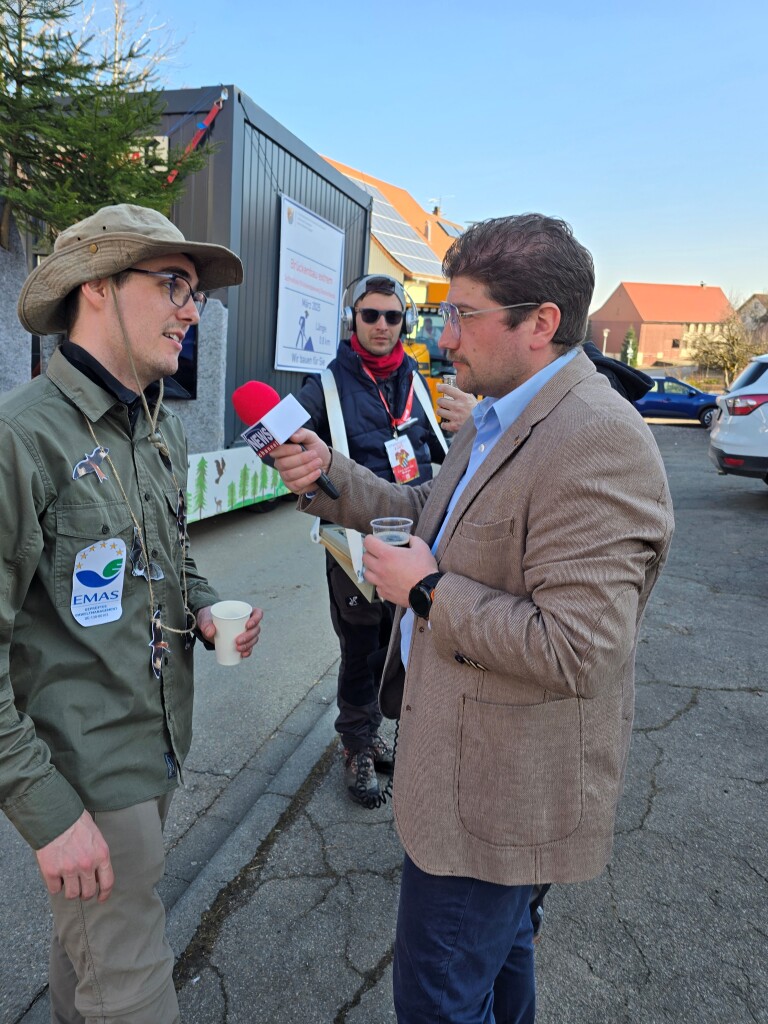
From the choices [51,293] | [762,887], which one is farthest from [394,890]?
[51,293]

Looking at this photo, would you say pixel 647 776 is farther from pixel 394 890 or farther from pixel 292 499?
pixel 292 499

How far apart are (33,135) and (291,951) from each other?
5989mm

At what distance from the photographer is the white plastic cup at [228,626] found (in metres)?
1.86

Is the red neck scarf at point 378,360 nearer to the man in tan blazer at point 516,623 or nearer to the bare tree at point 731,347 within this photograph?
the man in tan blazer at point 516,623

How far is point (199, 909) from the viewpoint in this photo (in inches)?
93.9

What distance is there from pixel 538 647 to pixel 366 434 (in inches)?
78.0

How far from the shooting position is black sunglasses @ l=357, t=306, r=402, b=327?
306 cm

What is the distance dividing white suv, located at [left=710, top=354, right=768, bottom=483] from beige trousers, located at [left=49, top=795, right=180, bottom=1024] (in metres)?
9.49

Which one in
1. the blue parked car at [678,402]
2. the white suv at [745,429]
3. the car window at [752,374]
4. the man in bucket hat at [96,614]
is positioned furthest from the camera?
the blue parked car at [678,402]

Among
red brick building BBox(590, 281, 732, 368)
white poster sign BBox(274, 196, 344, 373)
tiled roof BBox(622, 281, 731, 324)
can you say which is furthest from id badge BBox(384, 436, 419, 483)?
tiled roof BBox(622, 281, 731, 324)

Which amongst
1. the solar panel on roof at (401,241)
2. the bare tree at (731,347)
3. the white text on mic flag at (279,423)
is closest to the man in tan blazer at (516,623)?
the white text on mic flag at (279,423)

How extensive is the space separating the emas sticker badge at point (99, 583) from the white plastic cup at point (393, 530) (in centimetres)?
60

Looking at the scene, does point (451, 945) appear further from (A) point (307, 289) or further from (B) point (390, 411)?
(A) point (307, 289)

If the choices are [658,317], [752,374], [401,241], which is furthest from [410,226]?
[658,317]
